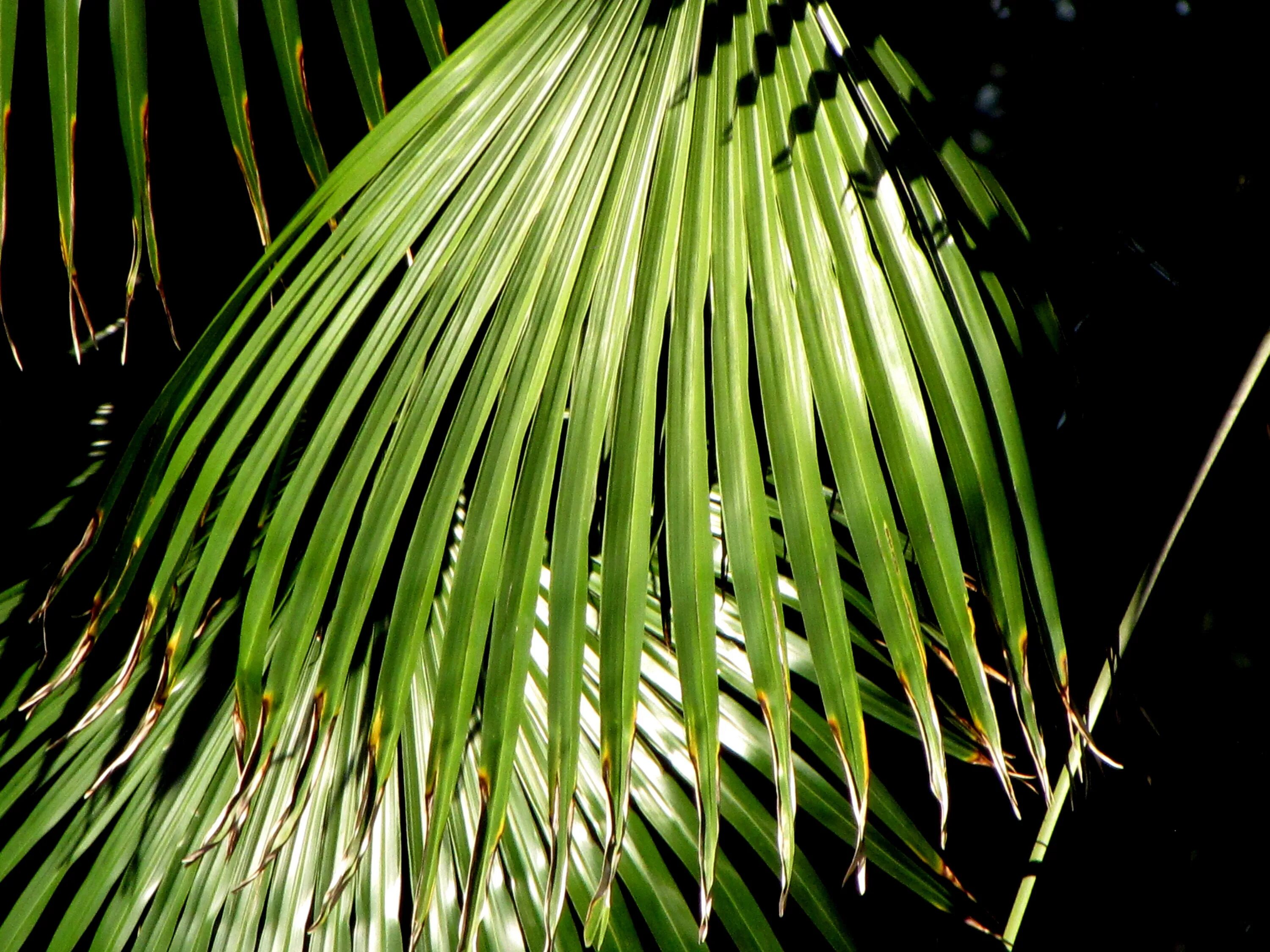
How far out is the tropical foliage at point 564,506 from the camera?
56 cm

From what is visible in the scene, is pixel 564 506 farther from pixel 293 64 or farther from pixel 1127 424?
pixel 1127 424

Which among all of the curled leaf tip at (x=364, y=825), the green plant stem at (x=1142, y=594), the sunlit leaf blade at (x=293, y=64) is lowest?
the curled leaf tip at (x=364, y=825)

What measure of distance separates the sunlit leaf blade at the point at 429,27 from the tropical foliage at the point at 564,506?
0.08 m

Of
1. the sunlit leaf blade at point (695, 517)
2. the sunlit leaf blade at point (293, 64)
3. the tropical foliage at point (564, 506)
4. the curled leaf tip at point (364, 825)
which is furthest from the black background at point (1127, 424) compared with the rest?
the curled leaf tip at point (364, 825)

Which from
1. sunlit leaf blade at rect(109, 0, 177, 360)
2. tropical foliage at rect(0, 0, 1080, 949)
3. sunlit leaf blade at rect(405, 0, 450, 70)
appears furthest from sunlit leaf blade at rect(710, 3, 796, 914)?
sunlit leaf blade at rect(109, 0, 177, 360)

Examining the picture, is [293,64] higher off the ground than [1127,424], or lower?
higher

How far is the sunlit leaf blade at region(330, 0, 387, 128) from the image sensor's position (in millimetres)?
782

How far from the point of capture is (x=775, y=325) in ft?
1.99

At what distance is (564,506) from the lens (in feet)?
1.93

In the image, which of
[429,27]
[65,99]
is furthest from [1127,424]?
[65,99]

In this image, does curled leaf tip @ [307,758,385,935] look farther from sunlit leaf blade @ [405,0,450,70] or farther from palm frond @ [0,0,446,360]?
sunlit leaf blade @ [405,0,450,70]

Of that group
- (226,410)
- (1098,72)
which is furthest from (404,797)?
(1098,72)

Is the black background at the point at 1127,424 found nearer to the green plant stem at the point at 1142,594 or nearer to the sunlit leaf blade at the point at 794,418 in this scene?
the green plant stem at the point at 1142,594

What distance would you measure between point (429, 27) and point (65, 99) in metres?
0.33
